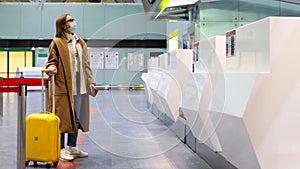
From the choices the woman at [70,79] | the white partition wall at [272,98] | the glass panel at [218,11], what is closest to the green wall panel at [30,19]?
the glass panel at [218,11]

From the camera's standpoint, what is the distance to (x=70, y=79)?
3523mm

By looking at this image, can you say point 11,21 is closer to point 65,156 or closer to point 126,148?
point 126,148

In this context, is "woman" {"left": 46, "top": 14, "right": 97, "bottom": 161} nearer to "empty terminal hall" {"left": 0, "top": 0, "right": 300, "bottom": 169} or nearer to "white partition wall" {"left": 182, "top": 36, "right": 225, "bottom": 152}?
"empty terminal hall" {"left": 0, "top": 0, "right": 300, "bottom": 169}

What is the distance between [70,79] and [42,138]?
0.63 meters

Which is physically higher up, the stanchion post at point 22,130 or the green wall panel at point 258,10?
the green wall panel at point 258,10

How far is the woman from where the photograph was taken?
351cm

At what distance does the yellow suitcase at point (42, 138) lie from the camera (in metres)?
3.14

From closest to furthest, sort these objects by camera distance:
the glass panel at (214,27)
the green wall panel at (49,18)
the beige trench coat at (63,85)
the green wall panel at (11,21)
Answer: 1. the beige trench coat at (63,85)
2. the glass panel at (214,27)
3. the green wall panel at (11,21)
4. the green wall panel at (49,18)

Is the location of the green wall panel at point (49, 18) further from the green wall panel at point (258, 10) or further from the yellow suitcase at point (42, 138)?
the yellow suitcase at point (42, 138)

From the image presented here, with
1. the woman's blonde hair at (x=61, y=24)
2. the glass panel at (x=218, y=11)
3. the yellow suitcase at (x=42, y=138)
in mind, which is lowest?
the yellow suitcase at (x=42, y=138)

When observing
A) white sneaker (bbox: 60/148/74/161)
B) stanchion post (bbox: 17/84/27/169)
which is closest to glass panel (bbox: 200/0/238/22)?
white sneaker (bbox: 60/148/74/161)

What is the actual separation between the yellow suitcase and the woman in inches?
13.0

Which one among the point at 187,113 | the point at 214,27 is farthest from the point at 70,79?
the point at 214,27

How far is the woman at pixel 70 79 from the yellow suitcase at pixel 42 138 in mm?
330
